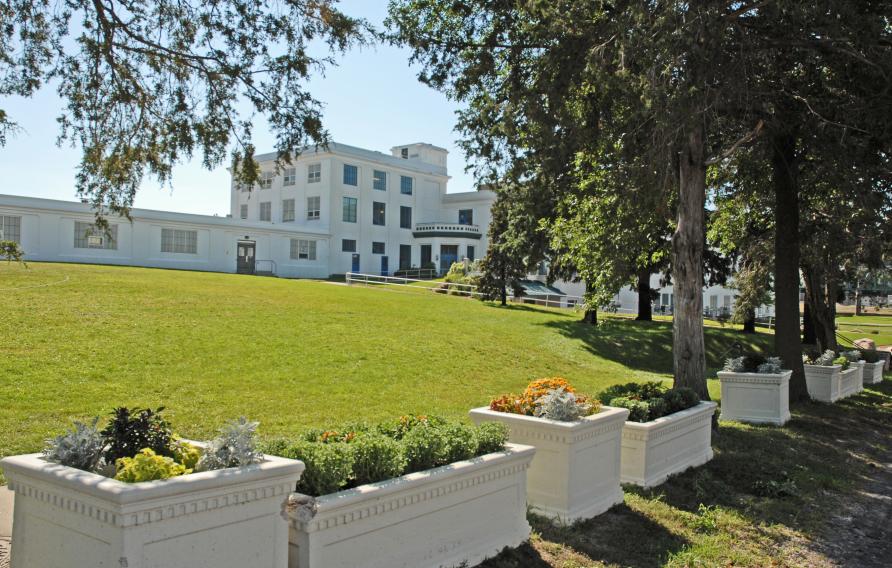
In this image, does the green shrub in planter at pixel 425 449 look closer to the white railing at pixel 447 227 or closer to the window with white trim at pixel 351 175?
the window with white trim at pixel 351 175

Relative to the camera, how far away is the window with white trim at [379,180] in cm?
5978

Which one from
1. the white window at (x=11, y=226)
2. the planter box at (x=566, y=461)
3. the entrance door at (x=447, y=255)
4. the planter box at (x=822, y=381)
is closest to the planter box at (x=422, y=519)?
the planter box at (x=566, y=461)

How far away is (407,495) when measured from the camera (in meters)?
4.88

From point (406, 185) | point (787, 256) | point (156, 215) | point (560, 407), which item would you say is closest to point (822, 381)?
point (787, 256)

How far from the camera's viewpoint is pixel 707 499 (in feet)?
26.3

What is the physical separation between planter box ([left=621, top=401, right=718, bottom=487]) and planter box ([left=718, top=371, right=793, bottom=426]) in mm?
4435

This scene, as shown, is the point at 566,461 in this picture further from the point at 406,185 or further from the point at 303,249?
the point at 406,185

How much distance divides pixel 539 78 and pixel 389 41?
113 inches

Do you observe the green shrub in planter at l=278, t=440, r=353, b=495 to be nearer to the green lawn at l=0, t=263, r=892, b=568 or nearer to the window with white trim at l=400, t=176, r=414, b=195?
the green lawn at l=0, t=263, r=892, b=568

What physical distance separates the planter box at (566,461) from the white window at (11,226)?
37.1m

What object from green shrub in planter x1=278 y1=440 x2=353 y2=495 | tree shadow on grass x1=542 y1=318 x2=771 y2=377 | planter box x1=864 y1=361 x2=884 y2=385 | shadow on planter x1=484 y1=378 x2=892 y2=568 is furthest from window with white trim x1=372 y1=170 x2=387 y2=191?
green shrub in planter x1=278 y1=440 x2=353 y2=495

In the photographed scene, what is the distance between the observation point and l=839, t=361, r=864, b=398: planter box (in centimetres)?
1847

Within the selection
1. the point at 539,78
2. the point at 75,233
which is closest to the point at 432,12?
the point at 539,78

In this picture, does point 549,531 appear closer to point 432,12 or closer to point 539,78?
point 539,78
